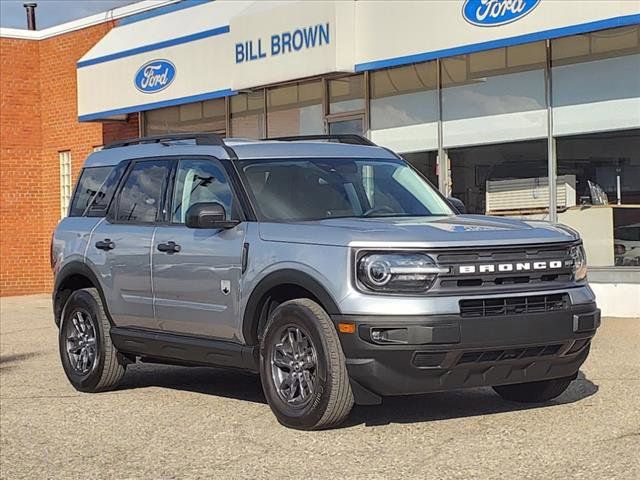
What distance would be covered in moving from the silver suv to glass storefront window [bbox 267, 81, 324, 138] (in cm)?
948

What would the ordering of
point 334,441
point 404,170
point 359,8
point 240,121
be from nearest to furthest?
1. point 334,441
2. point 404,170
3. point 359,8
4. point 240,121

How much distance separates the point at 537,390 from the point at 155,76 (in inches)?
564

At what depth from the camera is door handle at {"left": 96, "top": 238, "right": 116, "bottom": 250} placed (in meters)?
9.59

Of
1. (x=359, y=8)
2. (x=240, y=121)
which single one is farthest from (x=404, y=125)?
(x=240, y=121)

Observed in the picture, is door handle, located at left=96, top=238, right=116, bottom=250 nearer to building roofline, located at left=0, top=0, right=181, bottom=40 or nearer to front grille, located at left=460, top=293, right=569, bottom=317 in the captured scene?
front grille, located at left=460, top=293, right=569, bottom=317

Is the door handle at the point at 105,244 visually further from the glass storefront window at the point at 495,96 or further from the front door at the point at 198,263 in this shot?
the glass storefront window at the point at 495,96

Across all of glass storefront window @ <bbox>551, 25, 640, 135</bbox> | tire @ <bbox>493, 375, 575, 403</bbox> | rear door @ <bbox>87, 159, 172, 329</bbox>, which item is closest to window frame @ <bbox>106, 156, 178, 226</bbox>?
rear door @ <bbox>87, 159, 172, 329</bbox>

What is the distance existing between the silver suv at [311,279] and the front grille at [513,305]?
0.01 meters

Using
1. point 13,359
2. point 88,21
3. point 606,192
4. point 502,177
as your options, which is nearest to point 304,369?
point 13,359

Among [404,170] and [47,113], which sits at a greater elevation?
[47,113]

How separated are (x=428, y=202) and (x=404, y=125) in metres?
8.96

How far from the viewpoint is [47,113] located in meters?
25.8

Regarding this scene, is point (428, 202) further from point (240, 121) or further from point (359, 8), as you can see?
point (240, 121)

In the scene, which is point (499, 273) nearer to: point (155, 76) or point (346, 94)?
point (346, 94)
